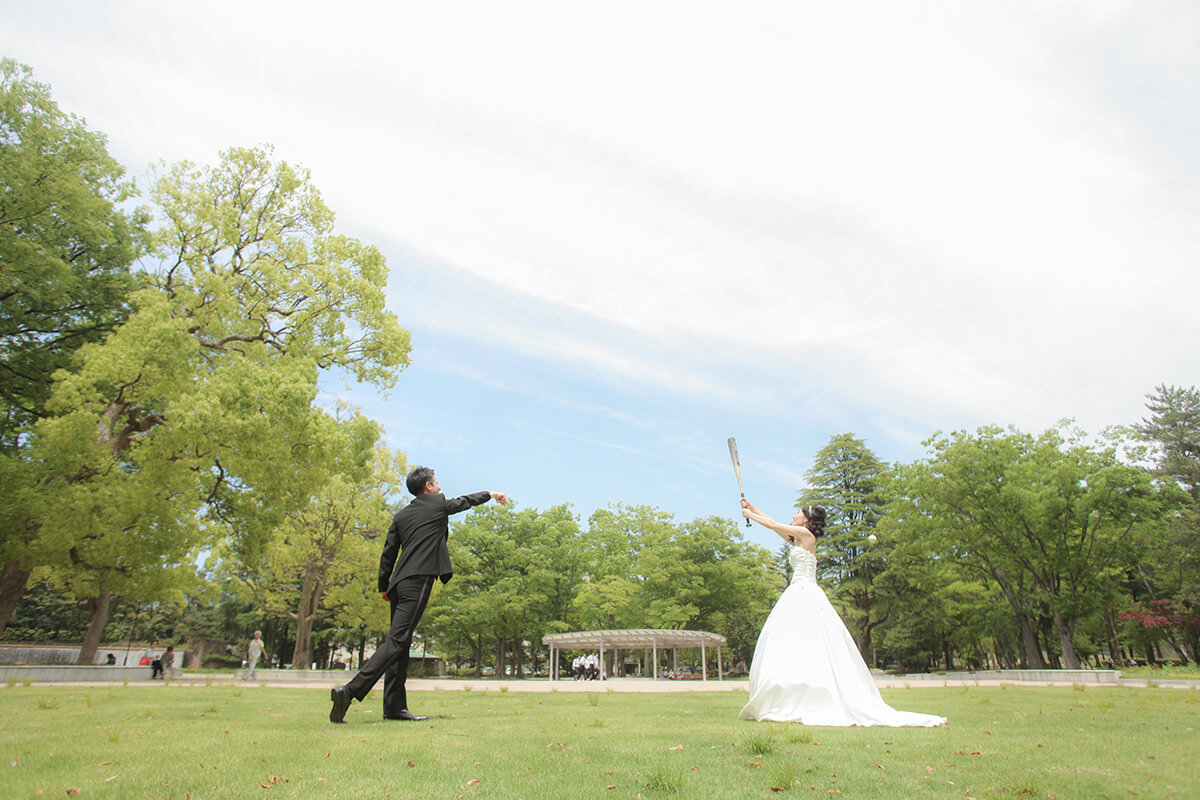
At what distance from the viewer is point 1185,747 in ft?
14.4

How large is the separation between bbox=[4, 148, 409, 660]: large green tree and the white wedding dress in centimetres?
1155

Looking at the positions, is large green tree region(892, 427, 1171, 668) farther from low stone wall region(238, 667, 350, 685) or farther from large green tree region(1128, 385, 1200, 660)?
low stone wall region(238, 667, 350, 685)

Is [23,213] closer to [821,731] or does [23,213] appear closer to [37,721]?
[37,721]

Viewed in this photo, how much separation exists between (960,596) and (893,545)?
5.37 meters

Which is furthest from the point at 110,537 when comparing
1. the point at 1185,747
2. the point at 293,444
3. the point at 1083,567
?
the point at 1083,567

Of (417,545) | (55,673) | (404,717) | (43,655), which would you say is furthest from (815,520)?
(43,655)

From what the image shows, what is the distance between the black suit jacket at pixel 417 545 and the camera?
6234 millimetres

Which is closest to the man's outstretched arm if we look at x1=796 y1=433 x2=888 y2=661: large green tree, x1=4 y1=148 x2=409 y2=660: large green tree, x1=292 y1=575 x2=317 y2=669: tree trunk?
x1=4 y1=148 x2=409 y2=660: large green tree

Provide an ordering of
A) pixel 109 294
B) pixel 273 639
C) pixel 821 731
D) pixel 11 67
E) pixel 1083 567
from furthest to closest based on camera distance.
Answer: pixel 273 639
pixel 1083 567
pixel 109 294
pixel 11 67
pixel 821 731

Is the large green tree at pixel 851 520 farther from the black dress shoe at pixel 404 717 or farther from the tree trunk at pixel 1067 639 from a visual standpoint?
the black dress shoe at pixel 404 717

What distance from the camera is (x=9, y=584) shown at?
1448cm

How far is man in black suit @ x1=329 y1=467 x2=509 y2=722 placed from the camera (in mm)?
5918

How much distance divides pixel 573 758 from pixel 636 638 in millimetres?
27750

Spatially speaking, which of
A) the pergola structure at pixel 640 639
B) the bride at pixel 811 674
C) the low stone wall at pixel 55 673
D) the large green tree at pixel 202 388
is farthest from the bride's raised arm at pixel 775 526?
the pergola structure at pixel 640 639
